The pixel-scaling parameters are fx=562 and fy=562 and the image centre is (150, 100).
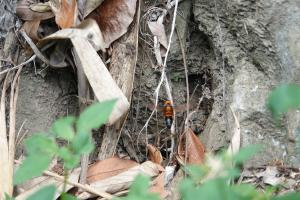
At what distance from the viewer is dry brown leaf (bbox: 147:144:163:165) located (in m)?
2.84

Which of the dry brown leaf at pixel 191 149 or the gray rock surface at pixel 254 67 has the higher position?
the gray rock surface at pixel 254 67

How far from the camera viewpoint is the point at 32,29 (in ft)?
9.64

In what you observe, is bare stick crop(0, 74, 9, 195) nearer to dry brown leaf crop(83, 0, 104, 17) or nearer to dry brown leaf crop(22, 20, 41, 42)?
dry brown leaf crop(22, 20, 41, 42)

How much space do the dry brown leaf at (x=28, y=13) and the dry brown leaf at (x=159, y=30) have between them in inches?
21.3

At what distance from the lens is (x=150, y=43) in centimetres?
305

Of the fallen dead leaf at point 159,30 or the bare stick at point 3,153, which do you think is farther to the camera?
the fallen dead leaf at point 159,30

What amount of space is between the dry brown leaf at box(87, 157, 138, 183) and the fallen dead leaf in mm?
710

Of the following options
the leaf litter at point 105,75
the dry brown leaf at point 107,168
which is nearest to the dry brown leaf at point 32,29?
the leaf litter at point 105,75

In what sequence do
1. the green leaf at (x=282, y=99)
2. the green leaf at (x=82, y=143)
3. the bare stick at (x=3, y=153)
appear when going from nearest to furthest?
1. the green leaf at (x=282, y=99)
2. the green leaf at (x=82, y=143)
3. the bare stick at (x=3, y=153)

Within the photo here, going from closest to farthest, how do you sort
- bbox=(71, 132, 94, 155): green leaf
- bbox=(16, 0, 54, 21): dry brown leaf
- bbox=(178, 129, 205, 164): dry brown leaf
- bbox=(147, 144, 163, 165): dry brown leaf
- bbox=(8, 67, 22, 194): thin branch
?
bbox=(71, 132, 94, 155): green leaf, bbox=(8, 67, 22, 194): thin branch, bbox=(178, 129, 205, 164): dry brown leaf, bbox=(147, 144, 163, 165): dry brown leaf, bbox=(16, 0, 54, 21): dry brown leaf

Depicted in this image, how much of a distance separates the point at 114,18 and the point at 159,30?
29 cm

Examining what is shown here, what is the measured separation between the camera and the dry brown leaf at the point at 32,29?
292 centimetres

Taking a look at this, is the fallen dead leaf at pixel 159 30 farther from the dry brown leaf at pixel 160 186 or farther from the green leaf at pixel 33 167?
the green leaf at pixel 33 167

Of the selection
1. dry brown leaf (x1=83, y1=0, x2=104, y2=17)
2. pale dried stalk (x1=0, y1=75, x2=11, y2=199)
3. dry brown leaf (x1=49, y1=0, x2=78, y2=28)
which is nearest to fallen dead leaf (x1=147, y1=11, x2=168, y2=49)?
dry brown leaf (x1=83, y1=0, x2=104, y2=17)
